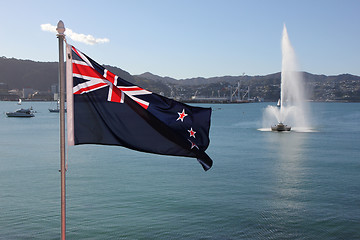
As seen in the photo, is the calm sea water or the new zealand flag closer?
the new zealand flag

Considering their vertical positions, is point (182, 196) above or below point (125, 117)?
below

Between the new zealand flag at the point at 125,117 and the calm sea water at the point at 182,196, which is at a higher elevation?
the new zealand flag at the point at 125,117

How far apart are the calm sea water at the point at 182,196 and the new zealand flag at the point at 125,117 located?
35.7ft

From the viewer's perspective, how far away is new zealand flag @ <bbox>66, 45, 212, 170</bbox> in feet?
27.6

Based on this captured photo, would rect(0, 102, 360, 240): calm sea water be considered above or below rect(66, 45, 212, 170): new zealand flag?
below

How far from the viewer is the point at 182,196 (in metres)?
27.3

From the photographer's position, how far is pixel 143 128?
8.85m

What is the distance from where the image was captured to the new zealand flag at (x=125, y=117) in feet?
27.6

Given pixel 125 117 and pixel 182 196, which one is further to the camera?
pixel 182 196

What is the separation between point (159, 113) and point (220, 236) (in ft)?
37.7

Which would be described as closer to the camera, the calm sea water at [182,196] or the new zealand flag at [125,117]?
the new zealand flag at [125,117]

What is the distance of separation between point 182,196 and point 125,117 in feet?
62.8

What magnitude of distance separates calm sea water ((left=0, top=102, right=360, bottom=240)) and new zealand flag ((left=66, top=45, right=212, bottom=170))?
428 inches

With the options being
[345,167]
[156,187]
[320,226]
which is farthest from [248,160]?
[320,226]
